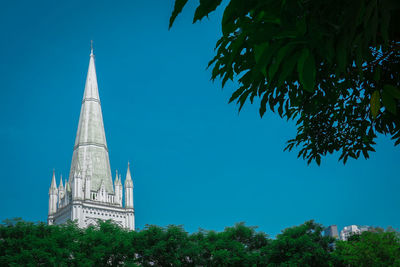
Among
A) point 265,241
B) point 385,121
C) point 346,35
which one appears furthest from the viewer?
point 265,241

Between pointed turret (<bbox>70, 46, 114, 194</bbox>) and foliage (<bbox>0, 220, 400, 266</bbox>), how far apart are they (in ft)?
133

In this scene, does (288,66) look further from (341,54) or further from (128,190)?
(128,190)

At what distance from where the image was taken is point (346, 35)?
10.0ft

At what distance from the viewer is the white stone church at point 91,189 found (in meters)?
71.9

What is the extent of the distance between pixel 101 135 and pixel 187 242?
50.6 metres

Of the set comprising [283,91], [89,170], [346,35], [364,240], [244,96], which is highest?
[89,170]

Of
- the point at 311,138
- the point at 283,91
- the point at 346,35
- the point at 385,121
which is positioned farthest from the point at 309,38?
the point at 311,138

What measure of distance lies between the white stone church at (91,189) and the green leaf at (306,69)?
69492 millimetres

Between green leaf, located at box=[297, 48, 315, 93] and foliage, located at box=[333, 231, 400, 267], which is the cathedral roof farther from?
green leaf, located at box=[297, 48, 315, 93]

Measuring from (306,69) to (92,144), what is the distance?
79355mm

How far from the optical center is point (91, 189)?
7462 centimetres

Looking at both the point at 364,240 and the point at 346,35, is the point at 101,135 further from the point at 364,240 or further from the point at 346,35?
the point at 346,35

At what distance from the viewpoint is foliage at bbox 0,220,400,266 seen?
105ft

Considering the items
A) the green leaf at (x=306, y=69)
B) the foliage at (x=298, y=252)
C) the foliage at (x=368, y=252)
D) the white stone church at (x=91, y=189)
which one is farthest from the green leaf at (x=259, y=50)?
the white stone church at (x=91, y=189)
